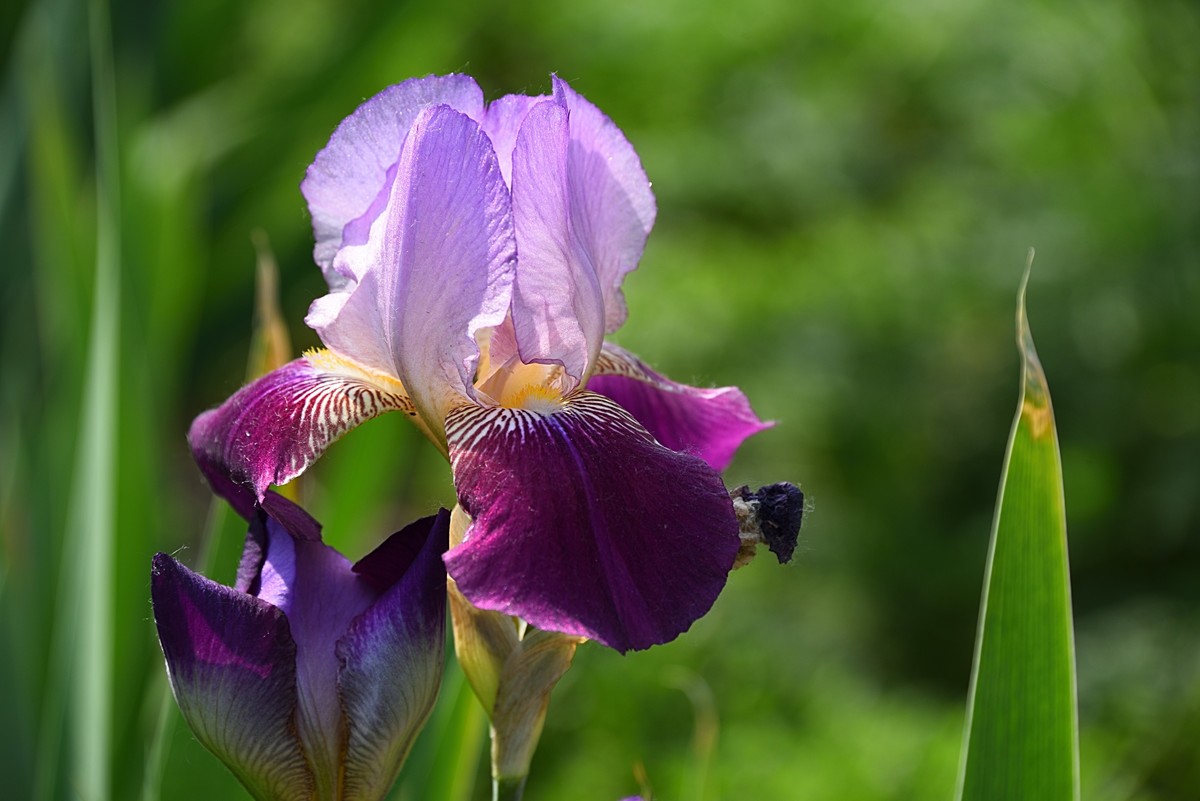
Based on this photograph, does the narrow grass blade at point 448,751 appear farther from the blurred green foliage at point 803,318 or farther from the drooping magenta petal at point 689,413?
the drooping magenta petal at point 689,413

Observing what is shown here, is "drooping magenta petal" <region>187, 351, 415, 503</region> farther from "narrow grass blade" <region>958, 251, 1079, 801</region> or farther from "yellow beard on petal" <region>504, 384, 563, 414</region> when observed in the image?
"narrow grass blade" <region>958, 251, 1079, 801</region>

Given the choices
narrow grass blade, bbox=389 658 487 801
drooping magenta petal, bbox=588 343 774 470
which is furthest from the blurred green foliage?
drooping magenta petal, bbox=588 343 774 470

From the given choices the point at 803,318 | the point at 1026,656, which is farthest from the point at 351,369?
the point at 803,318

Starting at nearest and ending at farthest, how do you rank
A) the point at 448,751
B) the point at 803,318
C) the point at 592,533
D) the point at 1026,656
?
the point at 592,533
the point at 1026,656
the point at 448,751
the point at 803,318

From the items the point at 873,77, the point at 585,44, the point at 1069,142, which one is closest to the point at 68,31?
the point at 585,44

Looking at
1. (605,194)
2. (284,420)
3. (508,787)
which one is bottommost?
(508,787)

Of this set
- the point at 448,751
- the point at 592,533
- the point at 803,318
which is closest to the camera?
the point at 592,533

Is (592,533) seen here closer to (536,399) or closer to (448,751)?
(536,399)
